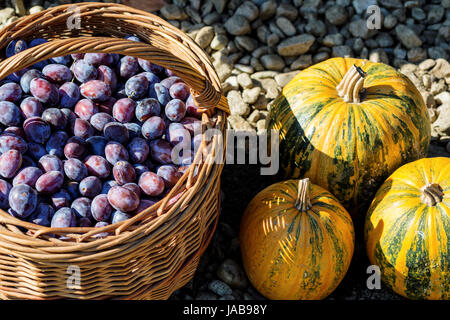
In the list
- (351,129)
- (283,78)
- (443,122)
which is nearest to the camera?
(351,129)

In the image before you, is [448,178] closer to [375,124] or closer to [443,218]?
[443,218]

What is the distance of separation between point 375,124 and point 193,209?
97 cm

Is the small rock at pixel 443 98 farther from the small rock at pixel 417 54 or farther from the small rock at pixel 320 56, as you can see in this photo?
the small rock at pixel 320 56

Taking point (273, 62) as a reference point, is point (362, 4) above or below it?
above

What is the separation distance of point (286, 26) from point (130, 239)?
6.87ft

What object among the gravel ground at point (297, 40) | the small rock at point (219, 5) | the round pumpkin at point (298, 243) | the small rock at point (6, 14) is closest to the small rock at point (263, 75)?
the gravel ground at point (297, 40)

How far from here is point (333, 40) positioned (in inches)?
129

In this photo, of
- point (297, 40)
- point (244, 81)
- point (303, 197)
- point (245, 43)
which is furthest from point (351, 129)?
point (245, 43)

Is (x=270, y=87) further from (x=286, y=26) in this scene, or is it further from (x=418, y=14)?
(x=418, y=14)

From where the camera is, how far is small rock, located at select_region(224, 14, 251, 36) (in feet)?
10.7

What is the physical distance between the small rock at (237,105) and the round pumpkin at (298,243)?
91 cm

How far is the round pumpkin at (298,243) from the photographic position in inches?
82.9

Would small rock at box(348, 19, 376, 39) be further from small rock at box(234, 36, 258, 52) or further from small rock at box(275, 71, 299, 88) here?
small rock at box(234, 36, 258, 52)
